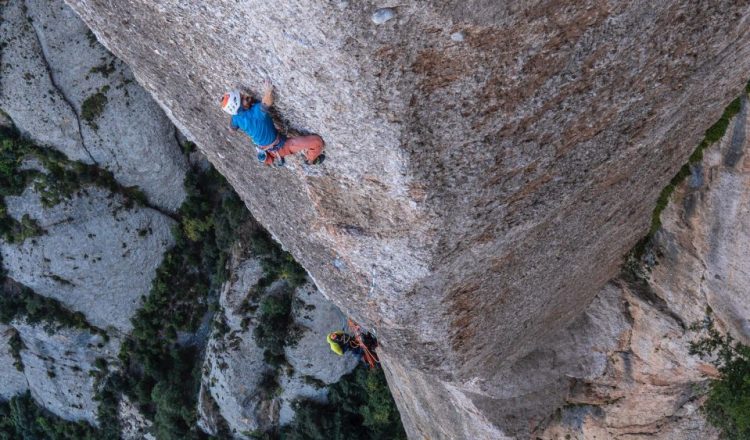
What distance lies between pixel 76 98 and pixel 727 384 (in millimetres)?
15579

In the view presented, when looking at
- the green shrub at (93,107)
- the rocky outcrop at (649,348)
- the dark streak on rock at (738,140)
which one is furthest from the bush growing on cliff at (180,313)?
the dark streak on rock at (738,140)

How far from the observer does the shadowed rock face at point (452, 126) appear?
454cm

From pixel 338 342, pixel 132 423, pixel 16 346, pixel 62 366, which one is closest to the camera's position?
pixel 338 342

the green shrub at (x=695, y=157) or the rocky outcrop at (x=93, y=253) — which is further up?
the rocky outcrop at (x=93, y=253)

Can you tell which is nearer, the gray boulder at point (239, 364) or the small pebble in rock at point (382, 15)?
the small pebble in rock at point (382, 15)

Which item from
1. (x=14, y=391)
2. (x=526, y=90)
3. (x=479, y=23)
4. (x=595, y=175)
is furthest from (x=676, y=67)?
(x=14, y=391)

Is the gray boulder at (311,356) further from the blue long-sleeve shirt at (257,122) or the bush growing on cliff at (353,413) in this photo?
the blue long-sleeve shirt at (257,122)

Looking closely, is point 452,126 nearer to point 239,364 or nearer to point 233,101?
Answer: point 233,101

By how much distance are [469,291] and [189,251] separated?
12125 millimetres

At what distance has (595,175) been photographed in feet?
20.5

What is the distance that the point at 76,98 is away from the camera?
1516cm

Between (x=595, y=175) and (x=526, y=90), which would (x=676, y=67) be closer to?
(x=595, y=175)

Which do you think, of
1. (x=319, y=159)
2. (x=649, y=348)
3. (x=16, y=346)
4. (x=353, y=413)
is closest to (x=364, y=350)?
(x=353, y=413)

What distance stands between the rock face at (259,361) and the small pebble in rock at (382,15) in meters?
11.9
